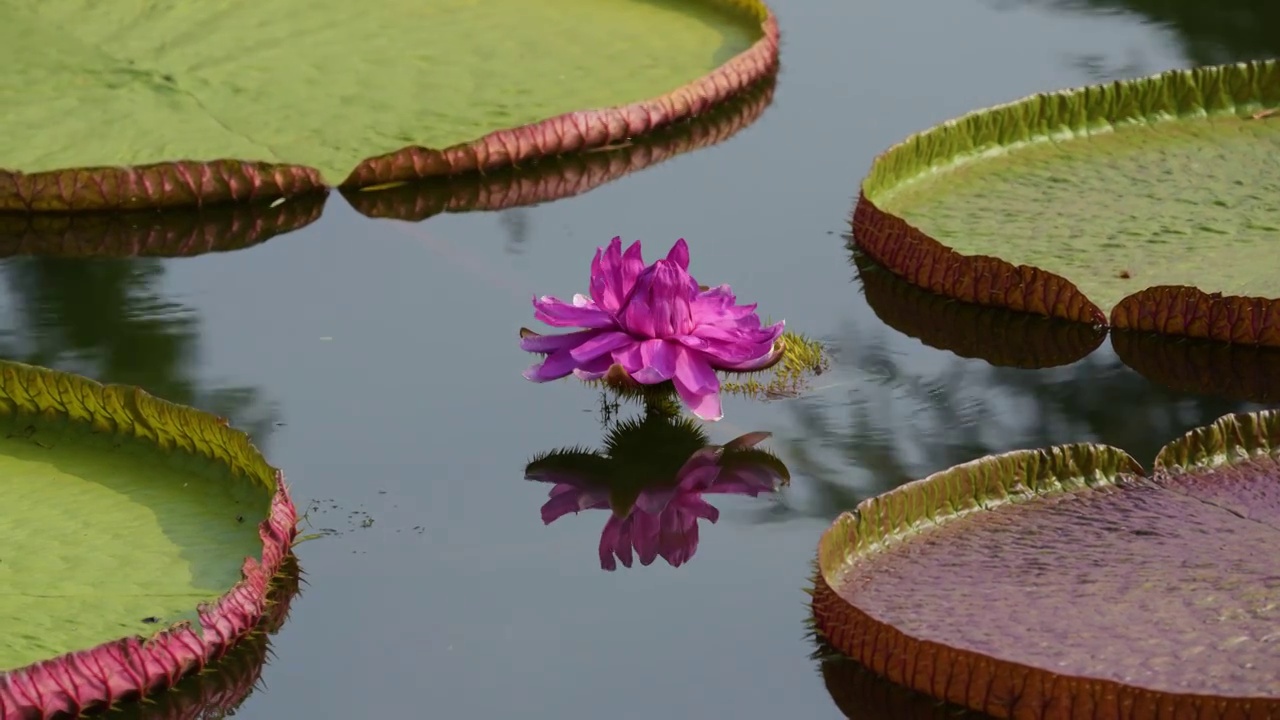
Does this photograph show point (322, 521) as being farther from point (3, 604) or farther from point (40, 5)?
point (40, 5)

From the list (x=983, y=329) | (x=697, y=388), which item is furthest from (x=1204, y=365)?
(x=697, y=388)

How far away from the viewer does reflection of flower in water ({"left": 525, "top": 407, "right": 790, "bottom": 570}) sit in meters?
2.53

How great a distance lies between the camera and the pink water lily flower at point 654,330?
275 centimetres

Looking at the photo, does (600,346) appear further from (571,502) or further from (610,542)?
(610,542)

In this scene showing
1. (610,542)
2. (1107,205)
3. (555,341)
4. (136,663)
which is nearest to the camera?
(136,663)

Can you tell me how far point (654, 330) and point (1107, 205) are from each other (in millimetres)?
1103

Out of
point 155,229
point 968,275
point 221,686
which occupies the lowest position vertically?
point 155,229

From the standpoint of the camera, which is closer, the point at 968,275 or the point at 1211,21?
the point at 968,275

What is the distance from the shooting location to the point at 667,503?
2615 millimetres

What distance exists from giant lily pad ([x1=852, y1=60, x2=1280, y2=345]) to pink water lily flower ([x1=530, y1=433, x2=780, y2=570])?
0.66 meters

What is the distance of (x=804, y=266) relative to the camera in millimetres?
3455

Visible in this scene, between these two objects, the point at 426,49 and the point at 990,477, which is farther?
the point at 426,49

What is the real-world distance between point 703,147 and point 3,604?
2.17 metres

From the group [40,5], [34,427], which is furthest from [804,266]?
[40,5]
